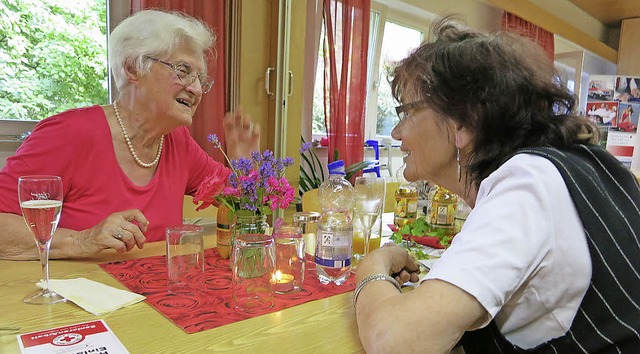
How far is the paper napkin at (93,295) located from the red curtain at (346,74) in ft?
9.03

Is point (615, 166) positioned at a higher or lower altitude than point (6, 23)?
lower

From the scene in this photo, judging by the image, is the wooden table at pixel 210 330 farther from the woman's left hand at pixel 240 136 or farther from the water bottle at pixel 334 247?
the woman's left hand at pixel 240 136

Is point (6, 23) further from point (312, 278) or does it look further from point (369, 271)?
point (369, 271)

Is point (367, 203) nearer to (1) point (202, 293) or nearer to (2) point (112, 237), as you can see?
(1) point (202, 293)

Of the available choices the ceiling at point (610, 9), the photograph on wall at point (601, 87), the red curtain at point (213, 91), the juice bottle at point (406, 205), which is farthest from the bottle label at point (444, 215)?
the photograph on wall at point (601, 87)

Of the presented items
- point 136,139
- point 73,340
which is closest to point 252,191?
point 73,340

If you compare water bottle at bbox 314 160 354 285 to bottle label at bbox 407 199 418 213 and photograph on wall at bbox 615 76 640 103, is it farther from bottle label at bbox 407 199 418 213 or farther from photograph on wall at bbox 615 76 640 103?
photograph on wall at bbox 615 76 640 103

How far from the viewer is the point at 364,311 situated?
76 centimetres

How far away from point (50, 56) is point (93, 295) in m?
1.91

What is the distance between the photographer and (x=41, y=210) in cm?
87

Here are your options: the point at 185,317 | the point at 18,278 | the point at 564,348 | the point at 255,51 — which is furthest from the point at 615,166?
the point at 255,51

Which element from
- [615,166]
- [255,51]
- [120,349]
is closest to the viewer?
[120,349]

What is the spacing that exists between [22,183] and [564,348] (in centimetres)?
103

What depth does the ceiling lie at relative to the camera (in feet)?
20.3
